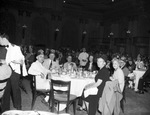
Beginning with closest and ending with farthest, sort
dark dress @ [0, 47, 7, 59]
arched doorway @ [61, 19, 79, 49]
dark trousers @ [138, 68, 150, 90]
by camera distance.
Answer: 1. dark dress @ [0, 47, 7, 59]
2. dark trousers @ [138, 68, 150, 90]
3. arched doorway @ [61, 19, 79, 49]

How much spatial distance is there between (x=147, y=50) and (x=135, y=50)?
45.3 inches

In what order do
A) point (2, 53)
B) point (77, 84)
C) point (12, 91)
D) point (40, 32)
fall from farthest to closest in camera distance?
point (40, 32) → point (77, 84) → point (12, 91) → point (2, 53)

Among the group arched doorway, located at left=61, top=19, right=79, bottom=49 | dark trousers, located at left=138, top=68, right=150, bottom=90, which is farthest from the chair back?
arched doorway, located at left=61, top=19, right=79, bottom=49

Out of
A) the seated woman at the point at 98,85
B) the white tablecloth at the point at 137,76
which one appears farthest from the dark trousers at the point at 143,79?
the seated woman at the point at 98,85

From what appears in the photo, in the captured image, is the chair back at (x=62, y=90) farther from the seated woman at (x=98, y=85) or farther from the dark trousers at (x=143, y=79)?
the dark trousers at (x=143, y=79)

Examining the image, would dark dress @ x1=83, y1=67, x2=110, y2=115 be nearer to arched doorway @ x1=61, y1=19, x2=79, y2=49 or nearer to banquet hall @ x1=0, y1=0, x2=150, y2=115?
banquet hall @ x1=0, y1=0, x2=150, y2=115

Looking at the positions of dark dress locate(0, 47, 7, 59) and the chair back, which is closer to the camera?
dark dress locate(0, 47, 7, 59)

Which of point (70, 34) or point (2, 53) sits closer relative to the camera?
point (2, 53)

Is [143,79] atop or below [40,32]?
below

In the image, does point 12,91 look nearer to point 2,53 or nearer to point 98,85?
point 2,53

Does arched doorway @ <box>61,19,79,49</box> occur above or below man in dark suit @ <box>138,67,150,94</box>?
above

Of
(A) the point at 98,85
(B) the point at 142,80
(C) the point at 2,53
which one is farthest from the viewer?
(B) the point at 142,80

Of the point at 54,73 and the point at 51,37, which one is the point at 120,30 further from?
the point at 54,73

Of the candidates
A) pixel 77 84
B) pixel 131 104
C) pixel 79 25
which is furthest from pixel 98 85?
pixel 79 25
